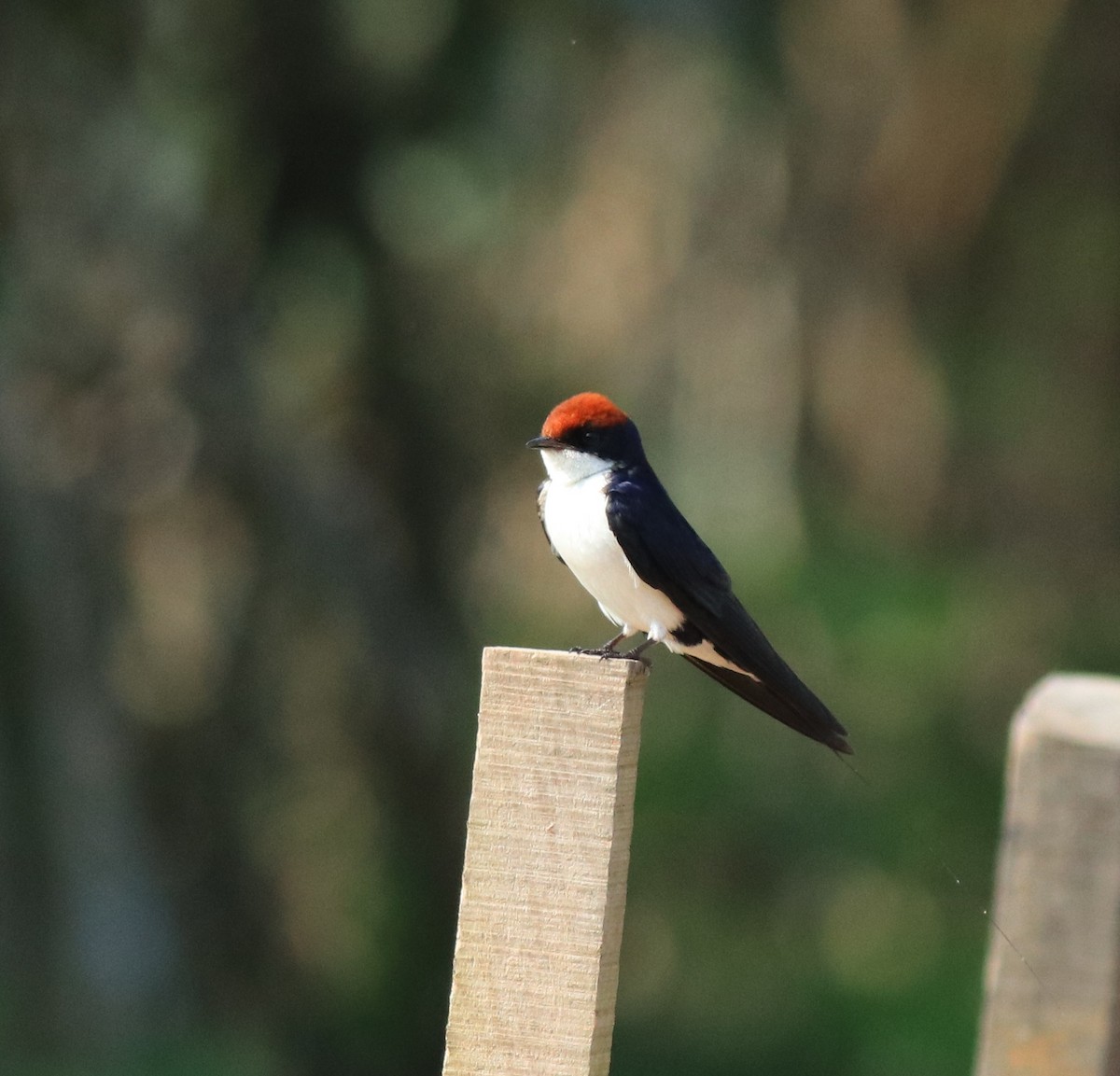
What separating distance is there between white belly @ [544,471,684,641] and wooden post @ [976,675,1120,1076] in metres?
0.69

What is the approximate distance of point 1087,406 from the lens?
13.3 m

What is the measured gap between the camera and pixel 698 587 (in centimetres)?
302

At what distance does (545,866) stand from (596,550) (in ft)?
3.95

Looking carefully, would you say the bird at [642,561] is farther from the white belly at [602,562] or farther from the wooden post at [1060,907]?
the wooden post at [1060,907]

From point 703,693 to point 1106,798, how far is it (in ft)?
23.0

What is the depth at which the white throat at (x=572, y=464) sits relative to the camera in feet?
10.4

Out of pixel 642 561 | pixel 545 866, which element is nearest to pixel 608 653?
pixel 642 561

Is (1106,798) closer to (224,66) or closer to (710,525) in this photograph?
(224,66)

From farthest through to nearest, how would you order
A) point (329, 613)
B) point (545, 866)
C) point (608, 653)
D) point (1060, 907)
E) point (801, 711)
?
point (329, 613) < point (1060, 907) < point (801, 711) < point (608, 653) < point (545, 866)

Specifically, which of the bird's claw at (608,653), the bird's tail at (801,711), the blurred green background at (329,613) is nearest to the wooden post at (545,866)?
the bird's claw at (608,653)

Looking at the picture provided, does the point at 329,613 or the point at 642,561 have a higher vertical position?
the point at 329,613

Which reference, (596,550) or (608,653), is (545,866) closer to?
(608,653)

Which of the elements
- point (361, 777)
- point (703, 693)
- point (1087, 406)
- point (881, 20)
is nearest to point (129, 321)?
point (361, 777)

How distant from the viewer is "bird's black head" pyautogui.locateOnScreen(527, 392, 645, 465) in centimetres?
313
